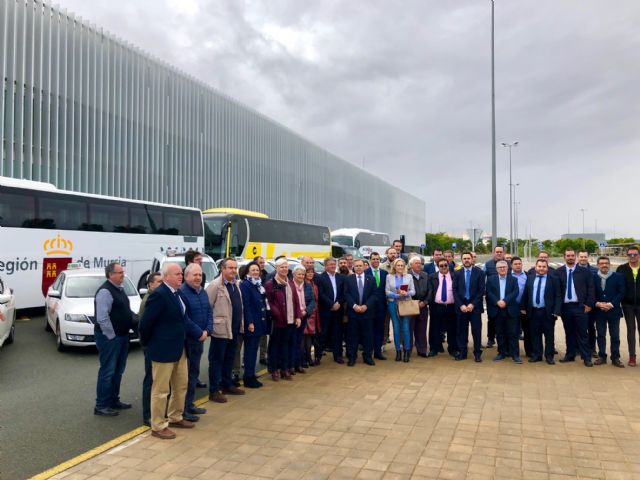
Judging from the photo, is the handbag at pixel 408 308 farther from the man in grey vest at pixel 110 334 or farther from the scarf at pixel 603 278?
the man in grey vest at pixel 110 334

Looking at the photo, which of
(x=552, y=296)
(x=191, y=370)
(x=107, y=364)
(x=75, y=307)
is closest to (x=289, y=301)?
(x=191, y=370)

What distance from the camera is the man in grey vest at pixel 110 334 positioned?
5.70m

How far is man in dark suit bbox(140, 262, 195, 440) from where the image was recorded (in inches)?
195

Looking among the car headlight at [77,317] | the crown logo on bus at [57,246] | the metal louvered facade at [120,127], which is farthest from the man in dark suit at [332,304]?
the metal louvered facade at [120,127]

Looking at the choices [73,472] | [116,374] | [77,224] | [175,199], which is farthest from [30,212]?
[175,199]

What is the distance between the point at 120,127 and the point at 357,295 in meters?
23.6

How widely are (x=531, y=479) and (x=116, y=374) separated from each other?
444 centimetres

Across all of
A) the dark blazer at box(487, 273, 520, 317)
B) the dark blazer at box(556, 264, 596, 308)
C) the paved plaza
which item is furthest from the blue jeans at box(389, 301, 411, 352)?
the dark blazer at box(556, 264, 596, 308)

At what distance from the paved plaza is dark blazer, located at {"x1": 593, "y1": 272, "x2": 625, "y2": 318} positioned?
4.10 feet

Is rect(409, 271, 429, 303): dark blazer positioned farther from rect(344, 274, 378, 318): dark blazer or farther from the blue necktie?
rect(344, 274, 378, 318): dark blazer

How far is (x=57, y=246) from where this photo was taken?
14.0 m

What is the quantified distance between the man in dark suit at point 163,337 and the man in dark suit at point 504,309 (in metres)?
5.68

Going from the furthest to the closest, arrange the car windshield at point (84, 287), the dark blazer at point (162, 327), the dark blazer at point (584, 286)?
the car windshield at point (84, 287), the dark blazer at point (584, 286), the dark blazer at point (162, 327)

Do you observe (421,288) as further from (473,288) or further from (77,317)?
(77,317)
